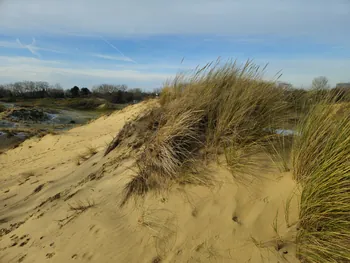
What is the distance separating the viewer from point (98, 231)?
338cm

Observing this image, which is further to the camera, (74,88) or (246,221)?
(74,88)

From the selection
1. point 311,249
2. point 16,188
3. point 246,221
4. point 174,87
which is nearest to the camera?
point 311,249

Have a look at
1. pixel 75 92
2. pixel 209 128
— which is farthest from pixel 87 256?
pixel 75 92

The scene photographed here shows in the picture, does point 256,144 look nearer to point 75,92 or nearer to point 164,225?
point 164,225

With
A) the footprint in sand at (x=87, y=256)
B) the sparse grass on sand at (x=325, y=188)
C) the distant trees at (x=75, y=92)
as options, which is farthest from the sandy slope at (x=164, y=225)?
the distant trees at (x=75, y=92)

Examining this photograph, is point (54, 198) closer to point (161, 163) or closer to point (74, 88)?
point (161, 163)

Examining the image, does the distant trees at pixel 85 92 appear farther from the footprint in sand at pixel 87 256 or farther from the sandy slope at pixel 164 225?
the footprint in sand at pixel 87 256

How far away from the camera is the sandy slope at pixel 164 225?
2.70m

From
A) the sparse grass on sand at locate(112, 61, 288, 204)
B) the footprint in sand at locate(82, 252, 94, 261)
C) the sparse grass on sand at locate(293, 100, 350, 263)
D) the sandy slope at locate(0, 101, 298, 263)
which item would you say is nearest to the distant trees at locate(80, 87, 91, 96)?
the sandy slope at locate(0, 101, 298, 263)

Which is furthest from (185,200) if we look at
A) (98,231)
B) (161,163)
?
(98,231)

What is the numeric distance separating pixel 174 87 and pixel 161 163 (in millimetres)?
2676

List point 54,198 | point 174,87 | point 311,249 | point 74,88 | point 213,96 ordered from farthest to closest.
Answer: point 74,88
point 174,87
point 54,198
point 213,96
point 311,249

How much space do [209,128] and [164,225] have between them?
5.32ft

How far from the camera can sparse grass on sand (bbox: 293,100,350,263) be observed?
2.35m
